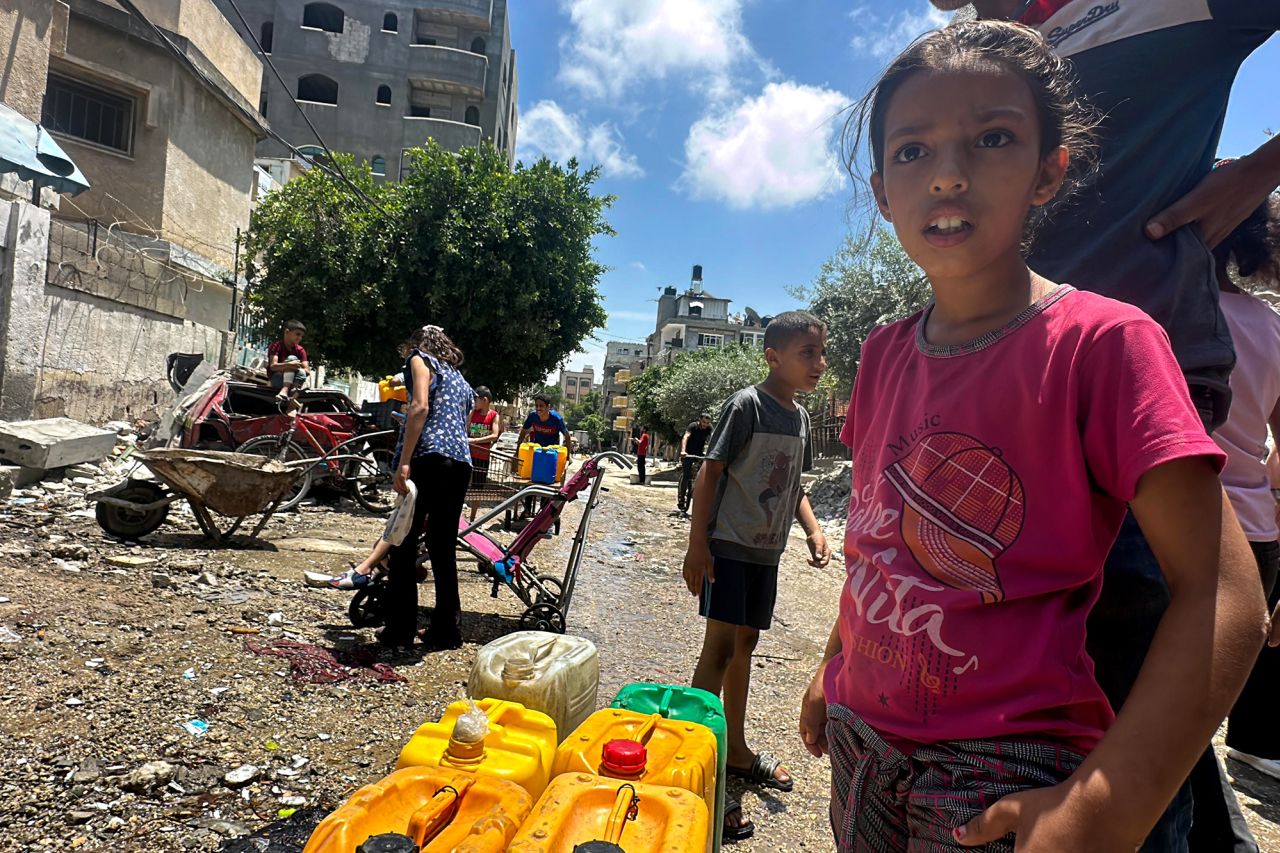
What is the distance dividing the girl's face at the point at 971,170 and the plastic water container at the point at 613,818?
0.99 metres

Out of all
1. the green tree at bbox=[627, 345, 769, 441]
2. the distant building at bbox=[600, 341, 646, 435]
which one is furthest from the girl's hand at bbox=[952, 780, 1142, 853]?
the distant building at bbox=[600, 341, 646, 435]

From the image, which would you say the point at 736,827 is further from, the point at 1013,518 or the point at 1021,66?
the point at 1021,66

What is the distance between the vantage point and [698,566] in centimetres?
291

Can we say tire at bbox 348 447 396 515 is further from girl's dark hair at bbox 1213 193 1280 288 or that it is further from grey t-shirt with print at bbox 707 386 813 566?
girl's dark hair at bbox 1213 193 1280 288

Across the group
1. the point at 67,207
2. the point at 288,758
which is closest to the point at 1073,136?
the point at 288,758

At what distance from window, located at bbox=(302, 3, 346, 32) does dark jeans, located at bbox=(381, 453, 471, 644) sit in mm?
42266

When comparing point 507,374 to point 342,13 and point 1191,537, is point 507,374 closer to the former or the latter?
point 1191,537

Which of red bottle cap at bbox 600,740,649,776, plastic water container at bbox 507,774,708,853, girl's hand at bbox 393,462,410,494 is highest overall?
girl's hand at bbox 393,462,410,494

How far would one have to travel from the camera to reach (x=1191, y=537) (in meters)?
0.83

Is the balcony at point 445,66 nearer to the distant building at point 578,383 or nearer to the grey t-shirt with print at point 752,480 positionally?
the grey t-shirt with print at point 752,480

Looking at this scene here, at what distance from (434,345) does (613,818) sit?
13.4 ft

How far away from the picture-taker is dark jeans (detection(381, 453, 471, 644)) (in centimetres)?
429

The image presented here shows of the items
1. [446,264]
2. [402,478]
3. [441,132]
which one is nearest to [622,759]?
[402,478]

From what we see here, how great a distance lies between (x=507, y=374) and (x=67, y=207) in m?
9.13
